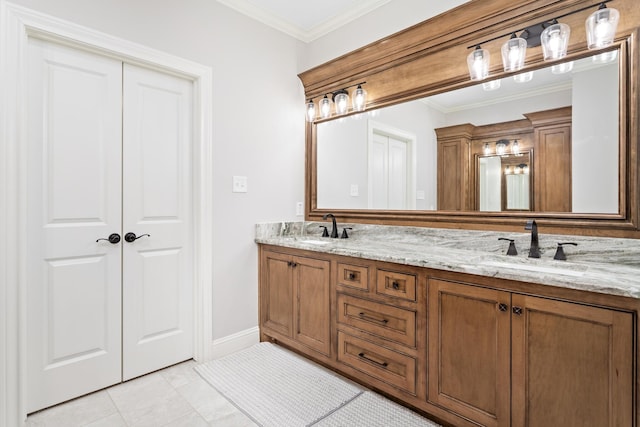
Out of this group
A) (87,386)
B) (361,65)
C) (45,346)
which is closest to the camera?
(45,346)

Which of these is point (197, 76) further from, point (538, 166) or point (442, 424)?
point (442, 424)

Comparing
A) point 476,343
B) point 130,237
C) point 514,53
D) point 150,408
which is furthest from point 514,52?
point 150,408

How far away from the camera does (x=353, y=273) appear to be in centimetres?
200

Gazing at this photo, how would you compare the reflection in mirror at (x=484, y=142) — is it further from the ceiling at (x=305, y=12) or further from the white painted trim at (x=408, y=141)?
the ceiling at (x=305, y=12)

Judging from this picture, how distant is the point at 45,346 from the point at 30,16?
1.78 metres

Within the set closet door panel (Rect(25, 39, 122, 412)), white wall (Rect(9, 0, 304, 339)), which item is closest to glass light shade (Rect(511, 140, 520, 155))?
white wall (Rect(9, 0, 304, 339))

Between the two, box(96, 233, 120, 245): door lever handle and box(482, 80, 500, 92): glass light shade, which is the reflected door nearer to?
box(482, 80, 500, 92): glass light shade


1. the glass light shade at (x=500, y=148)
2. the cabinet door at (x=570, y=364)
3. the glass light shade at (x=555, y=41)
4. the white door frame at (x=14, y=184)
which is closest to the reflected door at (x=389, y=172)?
the glass light shade at (x=500, y=148)

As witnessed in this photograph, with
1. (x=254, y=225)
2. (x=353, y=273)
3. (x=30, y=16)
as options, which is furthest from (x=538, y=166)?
(x=30, y=16)

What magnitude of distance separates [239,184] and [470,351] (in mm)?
1903

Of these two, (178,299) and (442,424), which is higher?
(178,299)

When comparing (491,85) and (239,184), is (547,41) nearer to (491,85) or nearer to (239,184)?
(491,85)

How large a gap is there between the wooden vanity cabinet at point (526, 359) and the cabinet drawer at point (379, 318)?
127 millimetres

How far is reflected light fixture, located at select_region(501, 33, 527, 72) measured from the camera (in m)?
1.78
